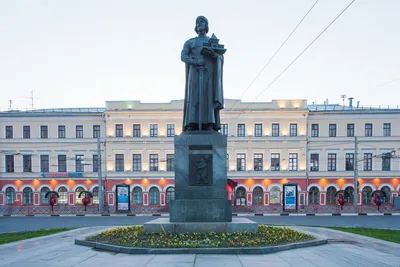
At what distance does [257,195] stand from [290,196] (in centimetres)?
786

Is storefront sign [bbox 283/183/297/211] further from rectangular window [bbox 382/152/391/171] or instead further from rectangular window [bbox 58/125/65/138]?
rectangular window [bbox 58/125/65/138]

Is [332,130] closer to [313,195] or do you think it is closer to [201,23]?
[313,195]

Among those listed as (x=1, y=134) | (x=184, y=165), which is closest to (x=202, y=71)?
(x=184, y=165)

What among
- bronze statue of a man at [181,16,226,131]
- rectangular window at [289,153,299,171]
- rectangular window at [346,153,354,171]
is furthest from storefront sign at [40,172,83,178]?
rectangular window at [346,153,354,171]

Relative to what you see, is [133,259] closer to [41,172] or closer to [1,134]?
[41,172]

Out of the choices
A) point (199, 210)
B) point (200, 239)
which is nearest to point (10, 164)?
point (199, 210)

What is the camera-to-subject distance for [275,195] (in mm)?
37500

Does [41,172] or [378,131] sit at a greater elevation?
[378,131]

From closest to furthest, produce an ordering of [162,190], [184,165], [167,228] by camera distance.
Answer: [167,228] < [184,165] < [162,190]

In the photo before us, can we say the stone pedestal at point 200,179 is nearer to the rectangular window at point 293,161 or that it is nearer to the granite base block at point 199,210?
the granite base block at point 199,210

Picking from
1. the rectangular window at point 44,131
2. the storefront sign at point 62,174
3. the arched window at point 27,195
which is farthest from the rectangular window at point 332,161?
the arched window at point 27,195

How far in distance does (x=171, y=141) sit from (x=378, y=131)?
24640 mm

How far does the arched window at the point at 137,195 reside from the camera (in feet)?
124

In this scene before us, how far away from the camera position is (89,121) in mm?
38625
